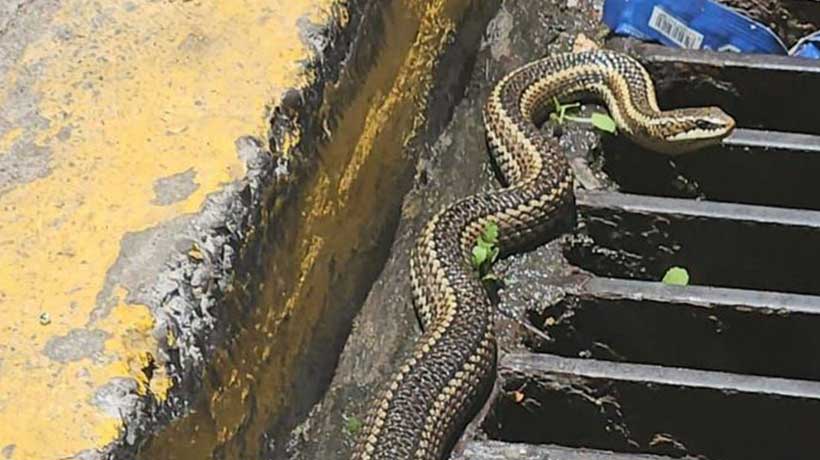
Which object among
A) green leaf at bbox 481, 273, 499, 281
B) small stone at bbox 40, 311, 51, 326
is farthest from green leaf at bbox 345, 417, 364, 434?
→ small stone at bbox 40, 311, 51, 326

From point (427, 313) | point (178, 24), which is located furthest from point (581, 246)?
point (178, 24)

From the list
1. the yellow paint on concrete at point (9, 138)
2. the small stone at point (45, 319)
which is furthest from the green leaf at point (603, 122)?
the small stone at point (45, 319)

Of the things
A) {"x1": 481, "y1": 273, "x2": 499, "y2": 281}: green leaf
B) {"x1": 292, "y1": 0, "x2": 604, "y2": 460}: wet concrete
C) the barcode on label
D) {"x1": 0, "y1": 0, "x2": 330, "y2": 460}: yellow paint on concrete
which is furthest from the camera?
the barcode on label

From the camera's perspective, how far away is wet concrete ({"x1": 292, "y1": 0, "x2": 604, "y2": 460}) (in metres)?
3.21

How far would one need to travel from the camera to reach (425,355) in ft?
11.4

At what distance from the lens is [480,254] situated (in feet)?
12.7

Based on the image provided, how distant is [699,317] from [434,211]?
67 centimetres

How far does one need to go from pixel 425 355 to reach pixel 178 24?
0.93 m

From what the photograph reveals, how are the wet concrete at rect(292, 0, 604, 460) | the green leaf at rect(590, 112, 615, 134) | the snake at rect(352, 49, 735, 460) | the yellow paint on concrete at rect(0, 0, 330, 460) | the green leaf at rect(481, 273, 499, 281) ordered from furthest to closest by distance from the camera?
the green leaf at rect(590, 112, 615, 134)
the green leaf at rect(481, 273, 499, 281)
the snake at rect(352, 49, 735, 460)
the wet concrete at rect(292, 0, 604, 460)
the yellow paint on concrete at rect(0, 0, 330, 460)

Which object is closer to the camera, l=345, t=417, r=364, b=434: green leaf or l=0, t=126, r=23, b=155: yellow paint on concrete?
l=0, t=126, r=23, b=155: yellow paint on concrete

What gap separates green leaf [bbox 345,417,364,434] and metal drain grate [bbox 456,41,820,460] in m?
0.20

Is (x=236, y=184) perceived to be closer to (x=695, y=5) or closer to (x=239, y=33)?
(x=239, y=33)

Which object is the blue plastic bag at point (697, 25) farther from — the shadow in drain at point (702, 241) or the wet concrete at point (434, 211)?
the shadow in drain at point (702, 241)

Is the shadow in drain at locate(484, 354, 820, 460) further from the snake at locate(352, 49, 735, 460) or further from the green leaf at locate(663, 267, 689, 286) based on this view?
the green leaf at locate(663, 267, 689, 286)
